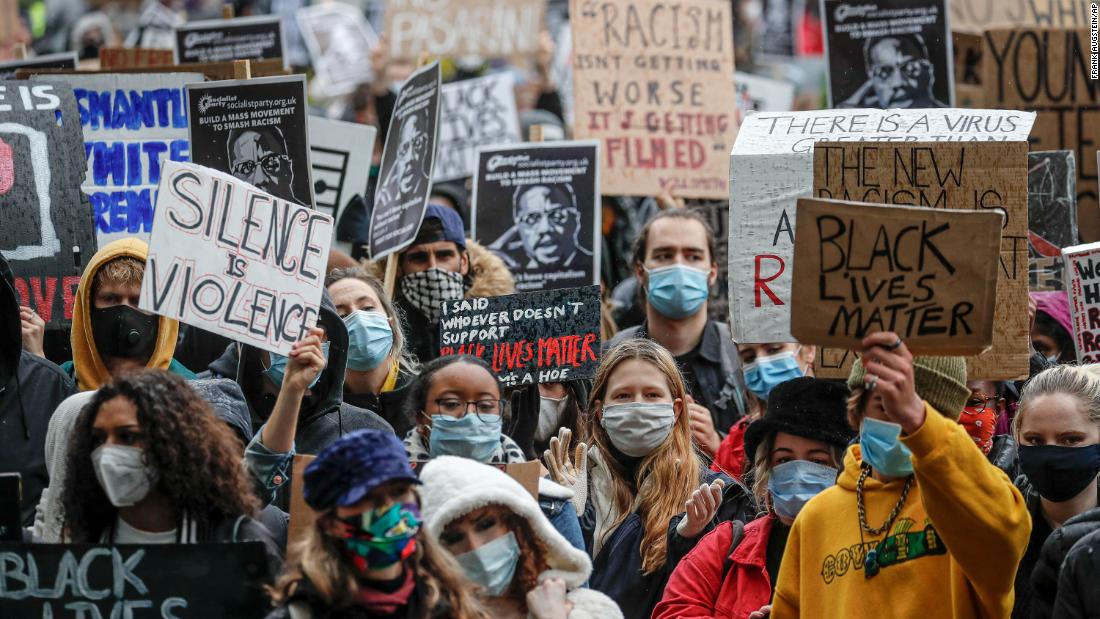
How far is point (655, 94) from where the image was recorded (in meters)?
10.4

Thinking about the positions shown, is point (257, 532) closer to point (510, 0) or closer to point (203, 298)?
point (203, 298)

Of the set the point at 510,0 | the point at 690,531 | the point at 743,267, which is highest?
the point at 510,0

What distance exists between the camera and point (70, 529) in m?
4.82

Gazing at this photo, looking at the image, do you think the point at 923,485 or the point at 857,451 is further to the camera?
the point at 857,451

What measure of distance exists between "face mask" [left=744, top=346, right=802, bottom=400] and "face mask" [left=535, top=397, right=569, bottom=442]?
2.72ft

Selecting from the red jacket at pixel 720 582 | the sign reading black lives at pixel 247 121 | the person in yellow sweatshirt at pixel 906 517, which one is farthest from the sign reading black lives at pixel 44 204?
the person in yellow sweatshirt at pixel 906 517

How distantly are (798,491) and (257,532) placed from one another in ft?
5.75

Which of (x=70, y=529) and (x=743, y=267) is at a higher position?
(x=743, y=267)

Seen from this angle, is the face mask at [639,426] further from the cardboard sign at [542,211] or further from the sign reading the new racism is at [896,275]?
the cardboard sign at [542,211]

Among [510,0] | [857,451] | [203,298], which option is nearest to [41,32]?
[510,0]

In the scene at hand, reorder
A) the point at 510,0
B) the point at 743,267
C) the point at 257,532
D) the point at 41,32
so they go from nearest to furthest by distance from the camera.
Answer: the point at 257,532, the point at 743,267, the point at 510,0, the point at 41,32

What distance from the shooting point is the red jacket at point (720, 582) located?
5445 millimetres

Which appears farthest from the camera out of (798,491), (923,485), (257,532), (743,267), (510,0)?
(510,0)

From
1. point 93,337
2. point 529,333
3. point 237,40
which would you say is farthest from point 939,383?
point 237,40
